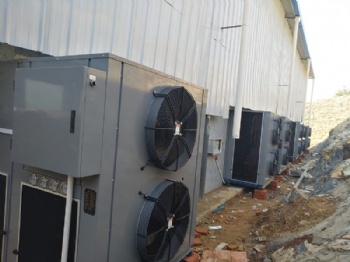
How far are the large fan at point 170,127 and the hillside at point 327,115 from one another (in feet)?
78.5

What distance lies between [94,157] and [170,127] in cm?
68

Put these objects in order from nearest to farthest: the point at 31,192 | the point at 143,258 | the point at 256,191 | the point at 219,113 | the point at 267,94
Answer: the point at 31,192 < the point at 143,258 < the point at 219,113 < the point at 256,191 < the point at 267,94

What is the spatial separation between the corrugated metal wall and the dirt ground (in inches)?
83.1

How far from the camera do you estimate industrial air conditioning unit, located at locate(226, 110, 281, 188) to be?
20.4 feet

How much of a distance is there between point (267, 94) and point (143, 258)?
8.73 metres

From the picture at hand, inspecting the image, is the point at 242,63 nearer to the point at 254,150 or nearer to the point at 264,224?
the point at 254,150

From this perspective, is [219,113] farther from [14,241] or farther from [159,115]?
[14,241]

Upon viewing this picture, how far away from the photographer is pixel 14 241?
1.99 meters

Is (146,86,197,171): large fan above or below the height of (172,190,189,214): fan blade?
above

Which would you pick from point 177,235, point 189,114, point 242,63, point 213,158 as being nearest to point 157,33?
point 189,114

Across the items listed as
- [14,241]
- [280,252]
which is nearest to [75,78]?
[14,241]

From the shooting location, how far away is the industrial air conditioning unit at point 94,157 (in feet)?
5.09

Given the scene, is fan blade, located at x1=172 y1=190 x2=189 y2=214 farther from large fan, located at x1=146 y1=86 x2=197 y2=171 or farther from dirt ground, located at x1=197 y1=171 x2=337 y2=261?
dirt ground, located at x1=197 y1=171 x2=337 y2=261

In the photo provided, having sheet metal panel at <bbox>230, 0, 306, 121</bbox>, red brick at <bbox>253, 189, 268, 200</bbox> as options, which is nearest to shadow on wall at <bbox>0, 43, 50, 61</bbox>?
sheet metal panel at <bbox>230, 0, 306, 121</bbox>
